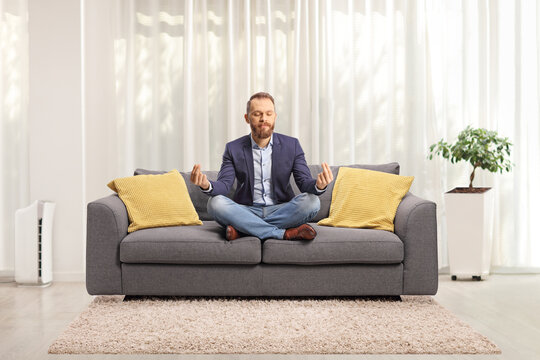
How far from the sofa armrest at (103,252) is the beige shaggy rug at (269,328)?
0.11m

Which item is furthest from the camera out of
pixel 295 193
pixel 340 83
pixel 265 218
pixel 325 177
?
pixel 340 83

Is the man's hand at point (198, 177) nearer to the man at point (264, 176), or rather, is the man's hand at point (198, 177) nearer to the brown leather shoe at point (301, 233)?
the man at point (264, 176)

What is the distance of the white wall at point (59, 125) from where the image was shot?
427 centimetres

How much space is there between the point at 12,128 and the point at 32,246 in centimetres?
104

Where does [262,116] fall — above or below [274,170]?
above

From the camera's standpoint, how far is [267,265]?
3326mm

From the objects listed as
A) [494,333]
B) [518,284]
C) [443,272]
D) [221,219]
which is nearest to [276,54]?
[221,219]

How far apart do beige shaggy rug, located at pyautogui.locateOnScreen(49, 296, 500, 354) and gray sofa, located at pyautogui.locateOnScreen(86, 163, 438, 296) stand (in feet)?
0.26

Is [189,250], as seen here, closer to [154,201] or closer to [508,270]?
[154,201]

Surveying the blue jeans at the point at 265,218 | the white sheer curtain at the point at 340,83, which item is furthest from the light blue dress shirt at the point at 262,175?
the white sheer curtain at the point at 340,83

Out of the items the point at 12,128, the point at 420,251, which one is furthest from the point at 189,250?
the point at 12,128

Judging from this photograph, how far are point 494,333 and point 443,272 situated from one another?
1.91 metres

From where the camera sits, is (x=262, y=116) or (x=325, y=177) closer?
(x=325, y=177)

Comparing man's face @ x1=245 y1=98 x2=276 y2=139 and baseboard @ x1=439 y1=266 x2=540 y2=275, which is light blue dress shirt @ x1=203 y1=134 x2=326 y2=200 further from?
baseboard @ x1=439 y1=266 x2=540 y2=275
